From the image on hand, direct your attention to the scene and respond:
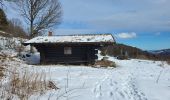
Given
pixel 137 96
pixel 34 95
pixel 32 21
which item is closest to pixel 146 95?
pixel 137 96

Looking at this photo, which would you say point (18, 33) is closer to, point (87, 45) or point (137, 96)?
point (87, 45)

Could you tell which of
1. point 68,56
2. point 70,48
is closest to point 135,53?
point 70,48

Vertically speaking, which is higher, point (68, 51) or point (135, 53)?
point (135, 53)

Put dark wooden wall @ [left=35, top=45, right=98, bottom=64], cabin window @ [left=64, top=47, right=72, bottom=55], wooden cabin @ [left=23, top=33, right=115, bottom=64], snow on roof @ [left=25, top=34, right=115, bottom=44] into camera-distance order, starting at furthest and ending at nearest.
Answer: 1. cabin window @ [left=64, top=47, right=72, bottom=55]
2. dark wooden wall @ [left=35, top=45, right=98, bottom=64]
3. wooden cabin @ [left=23, top=33, right=115, bottom=64]
4. snow on roof @ [left=25, top=34, right=115, bottom=44]

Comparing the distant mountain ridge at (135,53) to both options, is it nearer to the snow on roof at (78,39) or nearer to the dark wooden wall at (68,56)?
the snow on roof at (78,39)

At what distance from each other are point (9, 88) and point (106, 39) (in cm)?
1948

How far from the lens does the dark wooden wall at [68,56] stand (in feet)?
88.2

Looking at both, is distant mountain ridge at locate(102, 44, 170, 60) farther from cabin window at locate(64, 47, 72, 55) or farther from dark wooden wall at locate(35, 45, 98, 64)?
cabin window at locate(64, 47, 72, 55)

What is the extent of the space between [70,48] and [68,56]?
71 centimetres

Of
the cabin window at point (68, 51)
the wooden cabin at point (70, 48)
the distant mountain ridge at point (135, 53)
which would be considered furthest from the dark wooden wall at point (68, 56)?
the distant mountain ridge at point (135, 53)

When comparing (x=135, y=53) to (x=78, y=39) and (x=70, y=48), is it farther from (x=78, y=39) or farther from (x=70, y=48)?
(x=78, y=39)

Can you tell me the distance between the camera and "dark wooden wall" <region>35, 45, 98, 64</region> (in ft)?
88.2

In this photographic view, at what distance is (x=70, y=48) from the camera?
27578 millimetres

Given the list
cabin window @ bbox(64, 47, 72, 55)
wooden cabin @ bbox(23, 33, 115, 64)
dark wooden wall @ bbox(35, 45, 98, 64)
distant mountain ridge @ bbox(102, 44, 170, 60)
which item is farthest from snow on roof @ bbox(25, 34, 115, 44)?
distant mountain ridge @ bbox(102, 44, 170, 60)
